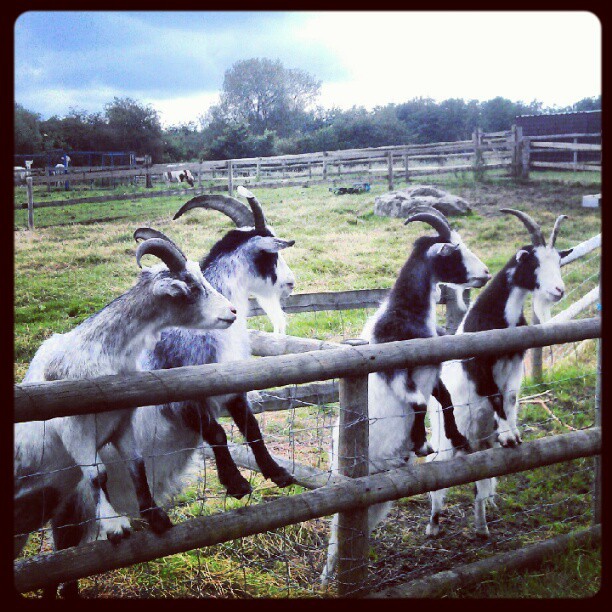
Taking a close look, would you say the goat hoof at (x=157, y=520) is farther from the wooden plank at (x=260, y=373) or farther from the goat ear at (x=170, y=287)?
the goat ear at (x=170, y=287)

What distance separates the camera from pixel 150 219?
275cm

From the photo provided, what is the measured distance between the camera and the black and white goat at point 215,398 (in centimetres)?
237

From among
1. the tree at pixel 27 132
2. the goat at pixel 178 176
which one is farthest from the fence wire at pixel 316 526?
the tree at pixel 27 132

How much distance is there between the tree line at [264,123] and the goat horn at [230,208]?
0.30 m

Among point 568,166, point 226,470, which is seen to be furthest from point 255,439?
point 568,166

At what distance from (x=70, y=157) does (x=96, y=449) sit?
1251 mm

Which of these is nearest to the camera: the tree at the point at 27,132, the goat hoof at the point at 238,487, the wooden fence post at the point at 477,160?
the goat hoof at the point at 238,487

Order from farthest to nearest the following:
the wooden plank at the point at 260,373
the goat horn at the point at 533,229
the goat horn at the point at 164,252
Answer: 1. the goat horn at the point at 533,229
2. the goat horn at the point at 164,252
3. the wooden plank at the point at 260,373

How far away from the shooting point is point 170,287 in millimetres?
2158

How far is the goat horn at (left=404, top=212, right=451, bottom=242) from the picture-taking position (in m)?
2.91

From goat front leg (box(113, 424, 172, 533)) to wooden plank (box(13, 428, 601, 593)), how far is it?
0.05 meters

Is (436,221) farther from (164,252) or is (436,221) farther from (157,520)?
(157,520)

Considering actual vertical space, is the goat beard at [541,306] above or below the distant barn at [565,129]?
below

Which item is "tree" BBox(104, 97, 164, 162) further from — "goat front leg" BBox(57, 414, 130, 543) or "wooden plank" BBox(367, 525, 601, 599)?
"wooden plank" BBox(367, 525, 601, 599)
